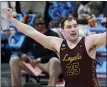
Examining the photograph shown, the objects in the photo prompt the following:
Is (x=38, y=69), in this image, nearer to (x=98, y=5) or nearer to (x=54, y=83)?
(x=54, y=83)

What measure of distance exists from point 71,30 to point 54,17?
685cm

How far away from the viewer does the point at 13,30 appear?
32.3 feet

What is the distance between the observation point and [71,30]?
4.68 meters

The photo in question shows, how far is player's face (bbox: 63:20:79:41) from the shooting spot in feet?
15.3

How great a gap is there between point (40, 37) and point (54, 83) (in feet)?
8.78

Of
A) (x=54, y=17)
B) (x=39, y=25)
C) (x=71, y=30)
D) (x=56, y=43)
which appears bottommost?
(x=54, y=17)

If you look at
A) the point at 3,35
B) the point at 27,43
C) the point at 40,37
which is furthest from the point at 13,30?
the point at 40,37

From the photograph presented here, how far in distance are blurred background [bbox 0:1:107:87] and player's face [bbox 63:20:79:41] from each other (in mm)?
3685

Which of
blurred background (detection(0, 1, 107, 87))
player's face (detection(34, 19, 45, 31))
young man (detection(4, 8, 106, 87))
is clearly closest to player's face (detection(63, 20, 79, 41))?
young man (detection(4, 8, 106, 87))

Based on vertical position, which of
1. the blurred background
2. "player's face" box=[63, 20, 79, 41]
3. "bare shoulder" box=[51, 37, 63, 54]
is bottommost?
the blurred background

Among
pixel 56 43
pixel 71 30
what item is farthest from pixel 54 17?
pixel 71 30

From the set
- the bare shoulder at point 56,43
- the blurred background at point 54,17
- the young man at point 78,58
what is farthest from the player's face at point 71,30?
the blurred background at point 54,17

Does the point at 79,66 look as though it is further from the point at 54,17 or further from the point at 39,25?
the point at 54,17

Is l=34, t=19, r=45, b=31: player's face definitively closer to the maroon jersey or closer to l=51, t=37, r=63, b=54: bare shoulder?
l=51, t=37, r=63, b=54: bare shoulder
